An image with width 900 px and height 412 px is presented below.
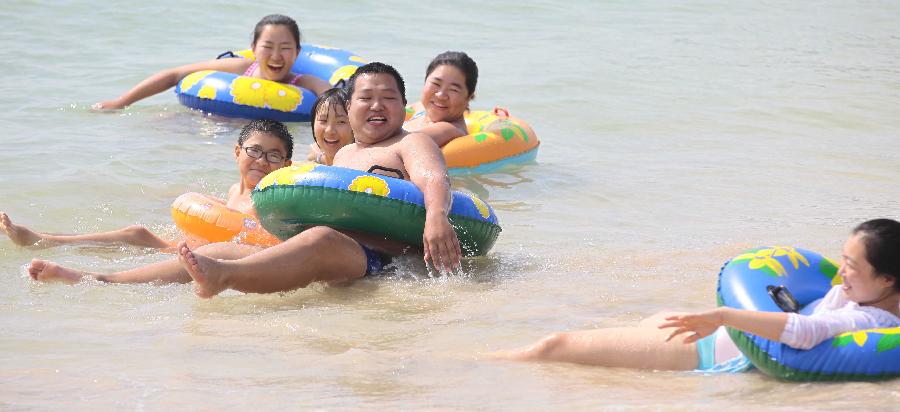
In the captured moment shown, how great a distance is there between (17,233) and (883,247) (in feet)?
13.5

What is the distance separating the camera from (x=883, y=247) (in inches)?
146

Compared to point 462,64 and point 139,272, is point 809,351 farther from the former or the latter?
point 462,64

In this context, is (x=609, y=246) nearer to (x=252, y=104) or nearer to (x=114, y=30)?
(x=252, y=104)

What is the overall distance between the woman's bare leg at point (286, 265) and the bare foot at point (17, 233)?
1314mm

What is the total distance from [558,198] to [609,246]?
4.55 ft

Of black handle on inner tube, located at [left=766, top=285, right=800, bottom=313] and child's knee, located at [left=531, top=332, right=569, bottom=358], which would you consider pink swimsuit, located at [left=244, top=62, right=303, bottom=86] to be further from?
black handle on inner tube, located at [left=766, top=285, right=800, bottom=313]

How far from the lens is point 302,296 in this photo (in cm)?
523

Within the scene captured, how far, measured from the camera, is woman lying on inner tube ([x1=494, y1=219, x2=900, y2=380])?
12.2ft

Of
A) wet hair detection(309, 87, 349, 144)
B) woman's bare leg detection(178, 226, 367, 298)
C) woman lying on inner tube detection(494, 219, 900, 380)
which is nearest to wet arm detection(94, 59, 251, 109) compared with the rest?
wet hair detection(309, 87, 349, 144)

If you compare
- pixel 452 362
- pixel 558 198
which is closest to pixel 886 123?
pixel 558 198

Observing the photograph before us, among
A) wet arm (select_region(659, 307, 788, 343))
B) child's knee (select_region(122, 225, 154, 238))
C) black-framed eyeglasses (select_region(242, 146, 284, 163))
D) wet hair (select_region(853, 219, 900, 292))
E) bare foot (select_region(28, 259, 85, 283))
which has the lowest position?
child's knee (select_region(122, 225, 154, 238))

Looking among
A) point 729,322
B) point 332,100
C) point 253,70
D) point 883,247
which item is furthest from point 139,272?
point 253,70

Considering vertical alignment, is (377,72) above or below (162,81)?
above

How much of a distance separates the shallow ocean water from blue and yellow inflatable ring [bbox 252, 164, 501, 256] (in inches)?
10.1
